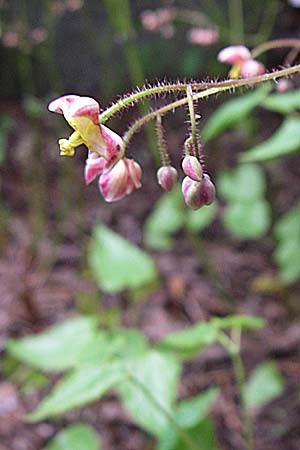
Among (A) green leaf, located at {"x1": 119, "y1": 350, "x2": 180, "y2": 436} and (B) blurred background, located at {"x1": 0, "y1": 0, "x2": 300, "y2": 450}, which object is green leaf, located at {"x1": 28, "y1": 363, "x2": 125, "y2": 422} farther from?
(B) blurred background, located at {"x1": 0, "y1": 0, "x2": 300, "y2": 450}

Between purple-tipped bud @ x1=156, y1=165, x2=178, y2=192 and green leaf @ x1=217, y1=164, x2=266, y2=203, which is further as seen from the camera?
green leaf @ x1=217, y1=164, x2=266, y2=203

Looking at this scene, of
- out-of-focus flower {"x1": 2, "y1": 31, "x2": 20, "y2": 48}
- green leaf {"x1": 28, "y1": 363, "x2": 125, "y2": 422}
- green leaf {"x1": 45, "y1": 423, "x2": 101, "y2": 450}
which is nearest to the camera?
green leaf {"x1": 28, "y1": 363, "x2": 125, "y2": 422}

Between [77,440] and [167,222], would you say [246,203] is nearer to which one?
[167,222]

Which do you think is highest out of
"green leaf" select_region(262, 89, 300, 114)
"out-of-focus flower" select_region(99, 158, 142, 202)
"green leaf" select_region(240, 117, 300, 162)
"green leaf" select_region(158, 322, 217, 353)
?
"green leaf" select_region(262, 89, 300, 114)

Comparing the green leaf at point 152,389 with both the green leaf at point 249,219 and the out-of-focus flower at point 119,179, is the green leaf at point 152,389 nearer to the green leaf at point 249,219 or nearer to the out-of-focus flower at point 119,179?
the out-of-focus flower at point 119,179

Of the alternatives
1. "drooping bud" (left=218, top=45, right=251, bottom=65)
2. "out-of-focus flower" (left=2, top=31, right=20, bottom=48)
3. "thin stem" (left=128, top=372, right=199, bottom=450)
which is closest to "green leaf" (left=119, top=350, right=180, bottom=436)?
"thin stem" (left=128, top=372, right=199, bottom=450)
